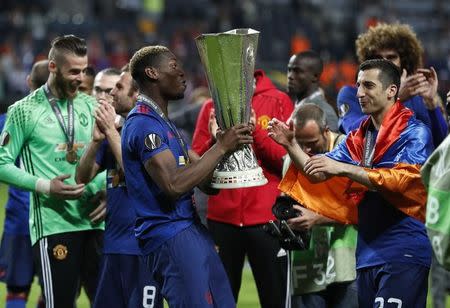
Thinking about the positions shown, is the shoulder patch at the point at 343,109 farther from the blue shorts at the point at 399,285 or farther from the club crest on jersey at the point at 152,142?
the club crest on jersey at the point at 152,142

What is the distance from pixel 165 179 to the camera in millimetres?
5617

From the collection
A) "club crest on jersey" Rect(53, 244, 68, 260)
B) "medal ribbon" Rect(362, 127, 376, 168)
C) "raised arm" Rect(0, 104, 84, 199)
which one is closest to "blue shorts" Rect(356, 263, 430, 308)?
"medal ribbon" Rect(362, 127, 376, 168)

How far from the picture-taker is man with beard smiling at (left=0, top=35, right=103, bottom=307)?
23.7 ft

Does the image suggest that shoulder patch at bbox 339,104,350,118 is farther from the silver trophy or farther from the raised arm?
the raised arm

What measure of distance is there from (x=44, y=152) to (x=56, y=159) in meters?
0.10

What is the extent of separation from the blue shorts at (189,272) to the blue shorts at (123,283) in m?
0.96

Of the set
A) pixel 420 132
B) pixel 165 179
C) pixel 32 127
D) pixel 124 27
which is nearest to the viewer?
pixel 165 179

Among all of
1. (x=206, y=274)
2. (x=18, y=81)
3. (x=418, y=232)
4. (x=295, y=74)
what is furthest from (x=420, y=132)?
(x=18, y=81)

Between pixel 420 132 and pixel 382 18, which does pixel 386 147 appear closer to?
pixel 420 132

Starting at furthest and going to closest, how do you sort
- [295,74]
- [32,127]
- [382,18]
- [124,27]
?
[382,18] → [124,27] → [295,74] → [32,127]

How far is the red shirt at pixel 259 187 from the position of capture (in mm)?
7664

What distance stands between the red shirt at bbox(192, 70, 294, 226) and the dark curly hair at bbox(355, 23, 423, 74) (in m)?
0.80

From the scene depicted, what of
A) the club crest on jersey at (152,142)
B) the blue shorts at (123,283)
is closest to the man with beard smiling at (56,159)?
the blue shorts at (123,283)

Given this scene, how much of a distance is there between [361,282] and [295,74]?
9.06ft
